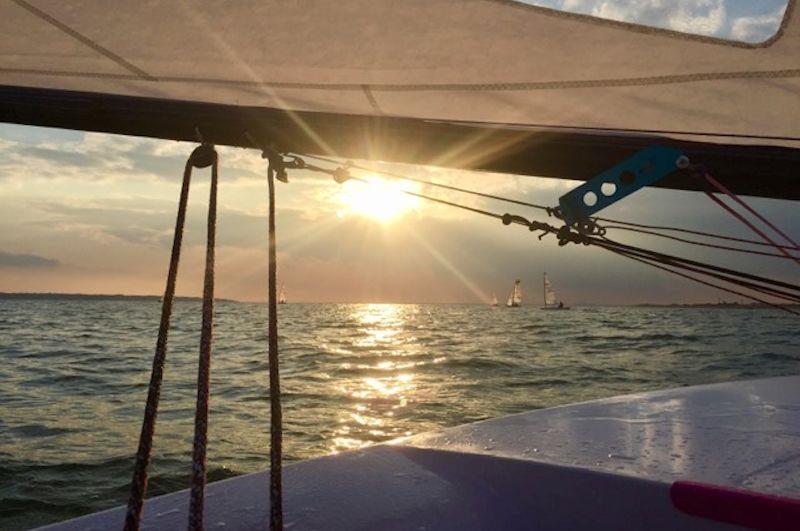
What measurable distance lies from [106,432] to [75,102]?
26.0ft

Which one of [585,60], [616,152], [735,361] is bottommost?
[735,361]

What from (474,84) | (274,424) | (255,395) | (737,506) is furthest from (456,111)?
(255,395)

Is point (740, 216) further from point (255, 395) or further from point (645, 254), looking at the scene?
point (255, 395)

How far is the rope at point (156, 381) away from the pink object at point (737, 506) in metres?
1.58

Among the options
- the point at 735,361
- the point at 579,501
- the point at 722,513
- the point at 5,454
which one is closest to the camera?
the point at 722,513

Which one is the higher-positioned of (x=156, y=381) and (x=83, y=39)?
(x=83, y=39)

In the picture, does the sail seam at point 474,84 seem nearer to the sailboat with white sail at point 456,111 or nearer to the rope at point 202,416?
the sailboat with white sail at point 456,111

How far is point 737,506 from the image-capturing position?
1842 mm

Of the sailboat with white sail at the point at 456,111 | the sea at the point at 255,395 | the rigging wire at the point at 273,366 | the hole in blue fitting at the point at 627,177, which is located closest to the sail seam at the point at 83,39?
the sailboat with white sail at the point at 456,111

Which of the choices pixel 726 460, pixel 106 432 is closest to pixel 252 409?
pixel 106 432

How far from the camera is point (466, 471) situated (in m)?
2.52

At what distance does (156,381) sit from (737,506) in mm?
1690

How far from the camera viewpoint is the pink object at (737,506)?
5.76 ft

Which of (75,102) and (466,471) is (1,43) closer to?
(75,102)
